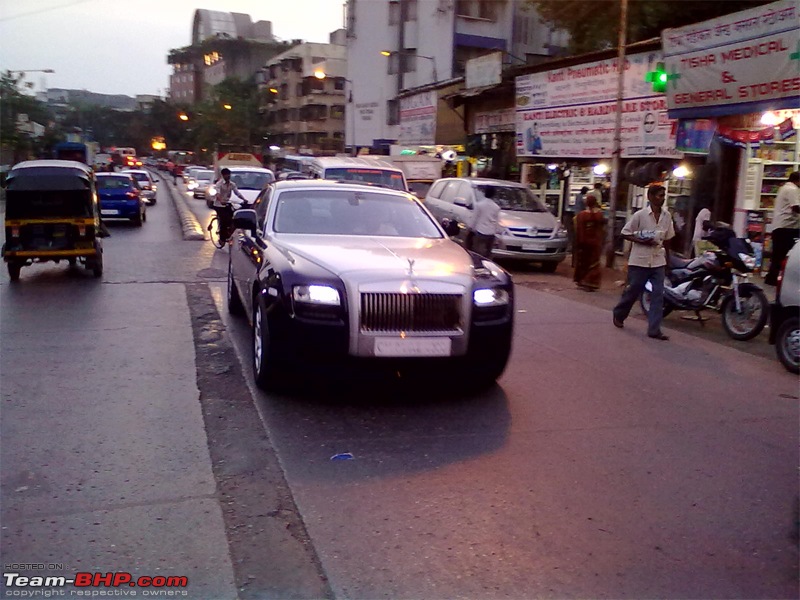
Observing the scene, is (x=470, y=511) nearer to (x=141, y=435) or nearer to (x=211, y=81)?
(x=141, y=435)

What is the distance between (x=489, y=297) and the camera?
6.32 meters

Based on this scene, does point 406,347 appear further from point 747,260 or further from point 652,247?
point 747,260

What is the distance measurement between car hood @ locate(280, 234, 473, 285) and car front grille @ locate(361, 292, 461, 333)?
167mm

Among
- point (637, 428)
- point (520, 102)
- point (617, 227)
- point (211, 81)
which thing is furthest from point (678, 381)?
point (211, 81)

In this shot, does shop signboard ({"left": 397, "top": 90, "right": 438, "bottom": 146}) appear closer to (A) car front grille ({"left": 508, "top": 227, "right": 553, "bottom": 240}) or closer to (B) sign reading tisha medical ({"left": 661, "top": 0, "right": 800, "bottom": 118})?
(A) car front grille ({"left": 508, "top": 227, "right": 553, "bottom": 240})

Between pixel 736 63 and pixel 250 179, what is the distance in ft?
46.3

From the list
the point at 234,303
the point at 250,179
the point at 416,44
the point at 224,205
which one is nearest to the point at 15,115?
the point at 416,44

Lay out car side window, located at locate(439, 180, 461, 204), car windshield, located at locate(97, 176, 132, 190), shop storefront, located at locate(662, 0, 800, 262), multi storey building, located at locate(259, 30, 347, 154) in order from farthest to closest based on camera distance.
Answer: multi storey building, located at locate(259, 30, 347, 154) → car windshield, located at locate(97, 176, 132, 190) → car side window, located at locate(439, 180, 461, 204) → shop storefront, located at locate(662, 0, 800, 262)

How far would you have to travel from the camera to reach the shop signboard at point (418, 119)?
3030 centimetres

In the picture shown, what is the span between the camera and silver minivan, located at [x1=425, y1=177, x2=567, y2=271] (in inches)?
640

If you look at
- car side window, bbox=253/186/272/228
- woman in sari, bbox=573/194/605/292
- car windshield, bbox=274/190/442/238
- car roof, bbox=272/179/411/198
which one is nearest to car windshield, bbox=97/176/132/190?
woman in sari, bbox=573/194/605/292

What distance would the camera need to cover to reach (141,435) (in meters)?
5.49

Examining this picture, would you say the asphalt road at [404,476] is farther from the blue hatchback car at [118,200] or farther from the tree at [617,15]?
the blue hatchback car at [118,200]

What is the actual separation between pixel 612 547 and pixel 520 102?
1919 centimetres
